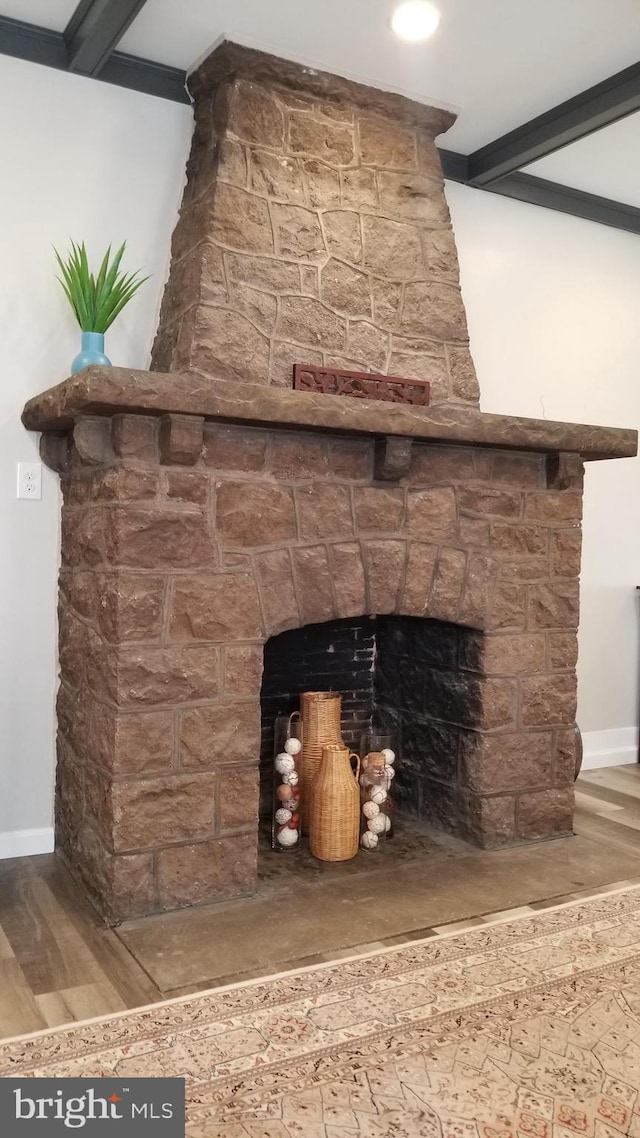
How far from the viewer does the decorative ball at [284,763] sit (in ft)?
9.76

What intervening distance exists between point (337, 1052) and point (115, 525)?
4.70 feet

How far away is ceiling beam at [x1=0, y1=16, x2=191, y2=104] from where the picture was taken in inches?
108

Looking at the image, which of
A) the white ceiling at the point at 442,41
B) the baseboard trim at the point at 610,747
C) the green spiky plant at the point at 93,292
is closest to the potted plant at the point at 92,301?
the green spiky plant at the point at 93,292

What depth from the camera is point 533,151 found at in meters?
3.36

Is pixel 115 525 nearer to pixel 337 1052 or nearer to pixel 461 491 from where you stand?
pixel 461 491

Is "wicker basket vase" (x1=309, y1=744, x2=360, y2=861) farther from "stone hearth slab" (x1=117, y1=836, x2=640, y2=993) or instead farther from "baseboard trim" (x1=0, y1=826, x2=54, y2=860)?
"baseboard trim" (x1=0, y1=826, x2=54, y2=860)

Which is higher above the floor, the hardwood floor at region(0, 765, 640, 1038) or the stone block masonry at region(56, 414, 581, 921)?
the stone block masonry at region(56, 414, 581, 921)

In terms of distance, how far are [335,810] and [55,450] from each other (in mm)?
1504

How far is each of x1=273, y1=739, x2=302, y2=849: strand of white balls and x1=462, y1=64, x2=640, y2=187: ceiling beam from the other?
7.83ft

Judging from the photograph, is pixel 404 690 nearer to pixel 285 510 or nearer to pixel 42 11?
pixel 285 510

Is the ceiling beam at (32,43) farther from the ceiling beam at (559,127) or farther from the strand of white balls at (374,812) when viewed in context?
the strand of white balls at (374,812)

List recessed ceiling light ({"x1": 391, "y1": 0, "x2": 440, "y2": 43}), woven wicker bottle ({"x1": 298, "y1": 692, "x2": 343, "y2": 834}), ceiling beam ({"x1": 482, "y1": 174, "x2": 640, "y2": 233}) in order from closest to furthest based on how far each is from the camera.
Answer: recessed ceiling light ({"x1": 391, "y1": 0, "x2": 440, "y2": 43}) → woven wicker bottle ({"x1": 298, "y1": 692, "x2": 343, "y2": 834}) → ceiling beam ({"x1": 482, "y1": 174, "x2": 640, "y2": 233})

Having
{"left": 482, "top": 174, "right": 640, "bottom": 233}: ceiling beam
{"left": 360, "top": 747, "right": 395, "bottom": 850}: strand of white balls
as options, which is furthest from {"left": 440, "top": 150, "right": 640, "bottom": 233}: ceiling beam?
{"left": 360, "top": 747, "right": 395, "bottom": 850}: strand of white balls

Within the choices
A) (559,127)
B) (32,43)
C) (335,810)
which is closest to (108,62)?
(32,43)
